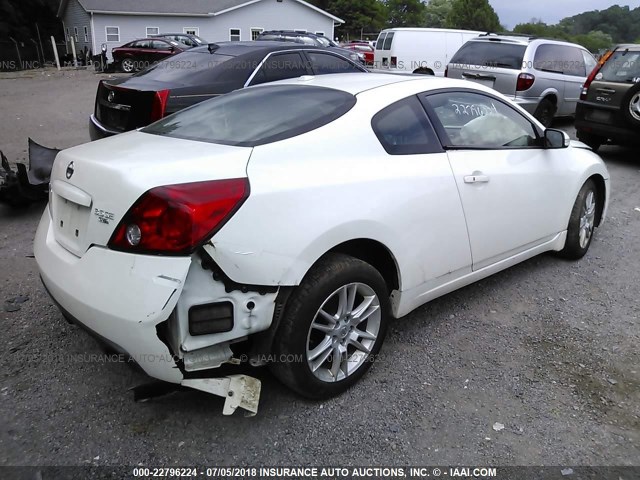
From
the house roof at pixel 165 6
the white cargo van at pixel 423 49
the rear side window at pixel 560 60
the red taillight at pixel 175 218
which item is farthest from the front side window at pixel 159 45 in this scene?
the red taillight at pixel 175 218

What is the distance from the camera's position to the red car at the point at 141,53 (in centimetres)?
2527

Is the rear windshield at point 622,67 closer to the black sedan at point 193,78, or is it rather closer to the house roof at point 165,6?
the black sedan at point 193,78

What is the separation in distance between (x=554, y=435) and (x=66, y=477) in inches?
87.4

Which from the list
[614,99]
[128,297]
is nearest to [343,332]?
[128,297]

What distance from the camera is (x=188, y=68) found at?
6.57 m

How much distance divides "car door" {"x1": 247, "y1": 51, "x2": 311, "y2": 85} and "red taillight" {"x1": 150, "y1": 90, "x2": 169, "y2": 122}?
1.08 m

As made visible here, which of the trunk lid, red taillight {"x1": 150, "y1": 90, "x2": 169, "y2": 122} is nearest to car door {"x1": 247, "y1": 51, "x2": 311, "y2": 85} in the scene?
red taillight {"x1": 150, "y1": 90, "x2": 169, "y2": 122}

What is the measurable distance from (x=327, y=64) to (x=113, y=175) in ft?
18.3

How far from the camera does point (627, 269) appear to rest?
4.57m

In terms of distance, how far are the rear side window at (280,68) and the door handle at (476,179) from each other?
3867 mm

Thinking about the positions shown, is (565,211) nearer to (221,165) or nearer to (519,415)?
(519,415)

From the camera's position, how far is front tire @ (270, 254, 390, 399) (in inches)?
99.4

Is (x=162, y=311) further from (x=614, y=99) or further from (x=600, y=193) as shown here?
(x=614, y=99)

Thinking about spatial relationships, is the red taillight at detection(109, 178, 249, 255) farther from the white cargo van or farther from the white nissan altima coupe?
the white cargo van
